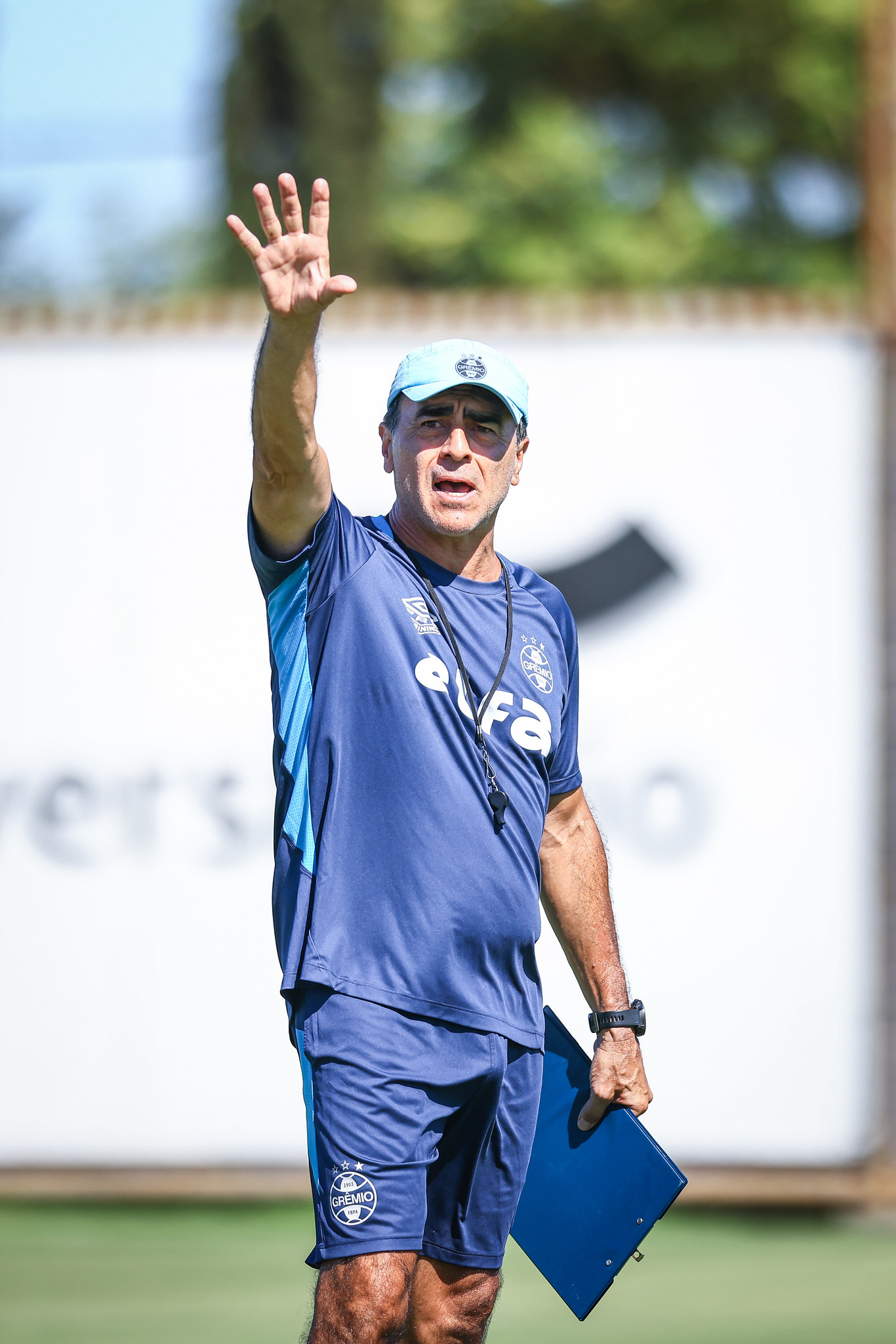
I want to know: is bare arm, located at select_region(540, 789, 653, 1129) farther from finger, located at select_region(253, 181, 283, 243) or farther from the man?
finger, located at select_region(253, 181, 283, 243)

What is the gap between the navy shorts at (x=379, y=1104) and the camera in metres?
3.26

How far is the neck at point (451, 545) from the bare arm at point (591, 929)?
22.7 inches

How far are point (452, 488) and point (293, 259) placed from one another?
626mm

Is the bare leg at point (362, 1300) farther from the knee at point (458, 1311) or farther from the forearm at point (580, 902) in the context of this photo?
the forearm at point (580, 902)

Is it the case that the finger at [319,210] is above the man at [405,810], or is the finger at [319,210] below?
above

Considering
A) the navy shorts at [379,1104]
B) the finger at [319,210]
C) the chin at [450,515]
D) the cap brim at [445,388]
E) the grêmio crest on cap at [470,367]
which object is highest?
the finger at [319,210]

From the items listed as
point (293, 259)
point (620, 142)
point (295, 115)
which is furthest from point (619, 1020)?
point (620, 142)

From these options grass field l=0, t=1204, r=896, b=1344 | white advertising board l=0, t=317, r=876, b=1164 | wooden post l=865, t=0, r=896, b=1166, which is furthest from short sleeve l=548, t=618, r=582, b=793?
wooden post l=865, t=0, r=896, b=1166

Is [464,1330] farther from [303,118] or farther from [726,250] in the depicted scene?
[726,250]

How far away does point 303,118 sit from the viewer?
16.3 metres

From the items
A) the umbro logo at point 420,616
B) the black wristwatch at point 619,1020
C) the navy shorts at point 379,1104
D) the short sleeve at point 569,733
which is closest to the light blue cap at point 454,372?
the umbro logo at point 420,616

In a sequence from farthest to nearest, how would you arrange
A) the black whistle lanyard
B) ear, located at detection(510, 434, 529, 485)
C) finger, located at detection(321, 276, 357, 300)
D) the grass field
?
the grass field < ear, located at detection(510, 434, 529, 485) < the black whistle lanyard < finger, located at detection(321, 276, 357, 300)

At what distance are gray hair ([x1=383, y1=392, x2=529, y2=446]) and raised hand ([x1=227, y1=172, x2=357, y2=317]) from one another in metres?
0.49

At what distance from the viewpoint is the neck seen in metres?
3.67
